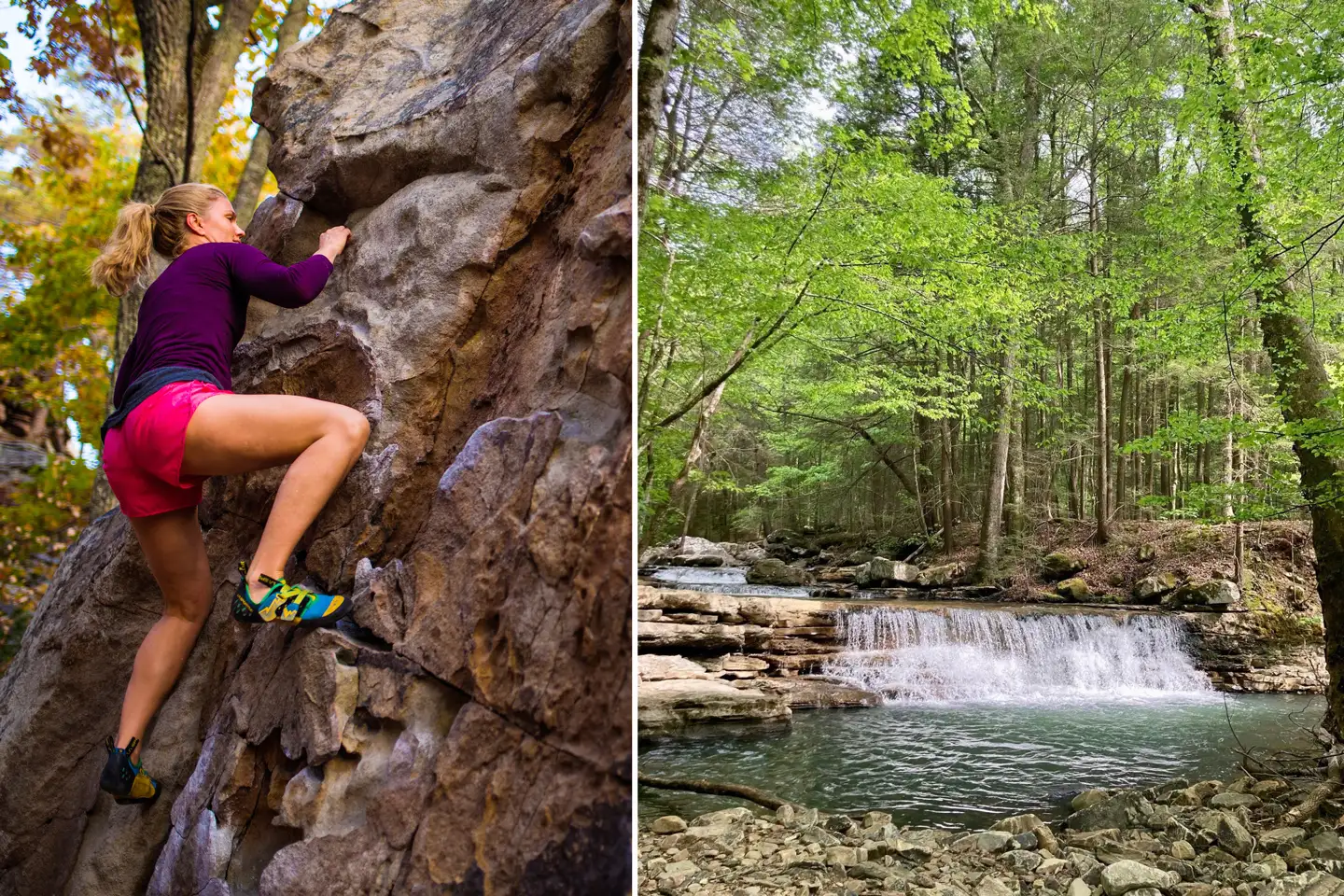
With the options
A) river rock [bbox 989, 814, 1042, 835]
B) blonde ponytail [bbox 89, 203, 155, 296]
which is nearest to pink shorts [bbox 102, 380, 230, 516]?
blonde ponytail [bbox 89, 203, 155, 296]

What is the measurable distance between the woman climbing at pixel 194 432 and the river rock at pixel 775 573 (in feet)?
6.59

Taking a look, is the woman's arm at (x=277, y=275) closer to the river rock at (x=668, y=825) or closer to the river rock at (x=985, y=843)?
the river rock at (x=668, y=825)

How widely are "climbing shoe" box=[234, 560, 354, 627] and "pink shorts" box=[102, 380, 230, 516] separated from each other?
304mm

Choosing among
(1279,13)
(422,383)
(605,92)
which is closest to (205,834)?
(422,383)

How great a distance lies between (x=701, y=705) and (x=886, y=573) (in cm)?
111

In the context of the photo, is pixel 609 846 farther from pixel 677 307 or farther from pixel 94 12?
pixel 94 12

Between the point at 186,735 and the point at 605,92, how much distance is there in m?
1.60

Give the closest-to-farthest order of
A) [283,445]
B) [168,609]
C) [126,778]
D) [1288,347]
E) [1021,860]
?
[283,445], [126,778], [168,609], [1021,860], [1288,347]

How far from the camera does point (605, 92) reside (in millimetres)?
1567

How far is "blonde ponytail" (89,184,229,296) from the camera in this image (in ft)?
5.99

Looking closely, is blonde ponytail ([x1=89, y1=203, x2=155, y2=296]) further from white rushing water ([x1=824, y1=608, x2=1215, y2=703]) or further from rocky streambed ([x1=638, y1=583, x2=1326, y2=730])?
white rushing water ([x1=824, y1=608, x2=1215, y2=703])

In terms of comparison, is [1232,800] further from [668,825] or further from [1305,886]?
[668,825]

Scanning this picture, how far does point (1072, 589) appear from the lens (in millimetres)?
3633

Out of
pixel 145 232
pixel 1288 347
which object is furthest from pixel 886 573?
pixel 145 232
